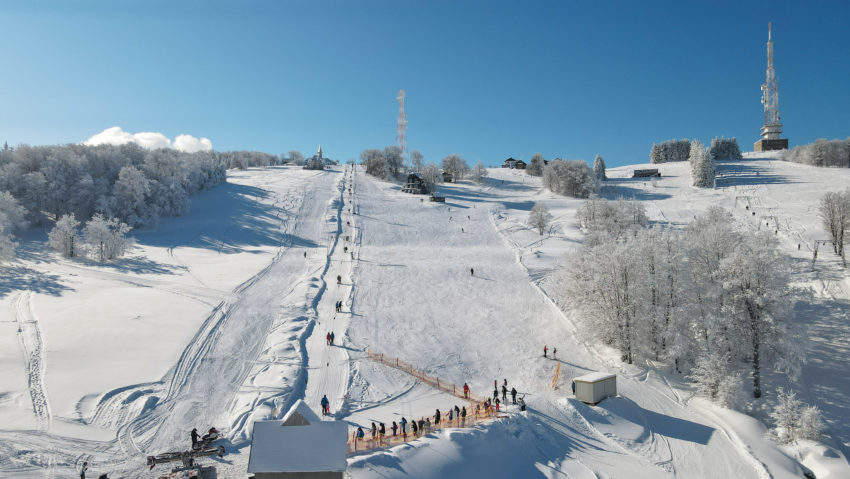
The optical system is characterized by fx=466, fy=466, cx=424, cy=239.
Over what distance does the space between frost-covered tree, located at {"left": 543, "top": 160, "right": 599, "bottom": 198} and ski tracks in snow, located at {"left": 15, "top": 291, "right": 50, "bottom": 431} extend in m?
78.8

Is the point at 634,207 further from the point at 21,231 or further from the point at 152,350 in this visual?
the point at 21,231

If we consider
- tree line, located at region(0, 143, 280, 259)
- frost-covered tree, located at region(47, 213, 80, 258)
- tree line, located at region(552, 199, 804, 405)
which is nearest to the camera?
tree line, located at region(552, 199, 804, 405)

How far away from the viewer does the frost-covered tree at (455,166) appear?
110 m

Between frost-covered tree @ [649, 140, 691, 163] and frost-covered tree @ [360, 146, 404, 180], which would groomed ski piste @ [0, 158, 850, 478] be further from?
frost-covered tree @ [649, 140, 691, 163]

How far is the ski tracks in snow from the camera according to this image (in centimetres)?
1794

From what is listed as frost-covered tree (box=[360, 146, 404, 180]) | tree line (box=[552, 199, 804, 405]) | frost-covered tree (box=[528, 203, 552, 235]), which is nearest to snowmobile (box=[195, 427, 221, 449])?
tree line (box=[552, 199, 804, 405])

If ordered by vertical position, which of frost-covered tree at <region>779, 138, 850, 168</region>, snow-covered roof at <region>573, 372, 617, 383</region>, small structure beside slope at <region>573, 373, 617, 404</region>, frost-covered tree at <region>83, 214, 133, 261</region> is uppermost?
frost-covered tree at <region>779, 138, 850, 168</region>

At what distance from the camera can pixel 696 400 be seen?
24.3m

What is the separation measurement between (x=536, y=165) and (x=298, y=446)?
108582 millimetres

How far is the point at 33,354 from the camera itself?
22375 millimetres

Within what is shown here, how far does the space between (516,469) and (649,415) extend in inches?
372

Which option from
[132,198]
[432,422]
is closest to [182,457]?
[432,422]

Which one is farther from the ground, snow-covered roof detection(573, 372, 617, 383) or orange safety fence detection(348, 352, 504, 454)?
snow-covered roof detection(573, 372, 617, 383)

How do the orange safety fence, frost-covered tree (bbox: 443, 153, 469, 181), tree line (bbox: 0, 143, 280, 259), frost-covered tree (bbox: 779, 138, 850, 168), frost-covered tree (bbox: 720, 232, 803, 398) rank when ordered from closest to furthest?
the orange safety fence < frost-covered tree (bbox: 720, 232, 803, 398) < tree line (bbox: 0, 143, 280, 259) < frost-covered tree (bbox: 779, 138, 850, 168) < frost-covered tree (bbox: 443, 153, 469, 181)
